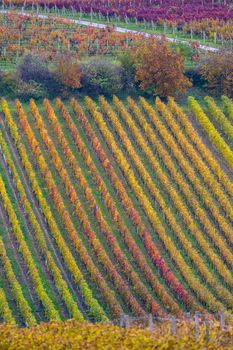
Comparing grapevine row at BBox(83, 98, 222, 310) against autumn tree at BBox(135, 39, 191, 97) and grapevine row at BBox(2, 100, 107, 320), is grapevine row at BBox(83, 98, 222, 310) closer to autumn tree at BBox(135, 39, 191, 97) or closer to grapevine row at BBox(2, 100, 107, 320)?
grapevine row at BBox(2, 100, 107, 320)

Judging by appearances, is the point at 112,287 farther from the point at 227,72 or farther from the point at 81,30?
the point at 81,30

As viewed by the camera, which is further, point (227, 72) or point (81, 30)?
point (81, 30)

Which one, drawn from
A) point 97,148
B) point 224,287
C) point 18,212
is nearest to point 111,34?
point 97,148

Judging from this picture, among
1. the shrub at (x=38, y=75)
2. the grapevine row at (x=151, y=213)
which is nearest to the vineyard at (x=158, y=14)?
the shrub at (x=38, y=75)

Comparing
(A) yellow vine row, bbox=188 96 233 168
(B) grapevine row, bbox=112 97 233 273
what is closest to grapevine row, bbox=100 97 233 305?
(B) grapevine row, bbox=112 97 233 273

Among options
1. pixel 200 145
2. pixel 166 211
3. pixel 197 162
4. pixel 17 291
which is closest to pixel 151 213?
pixel 166 211
